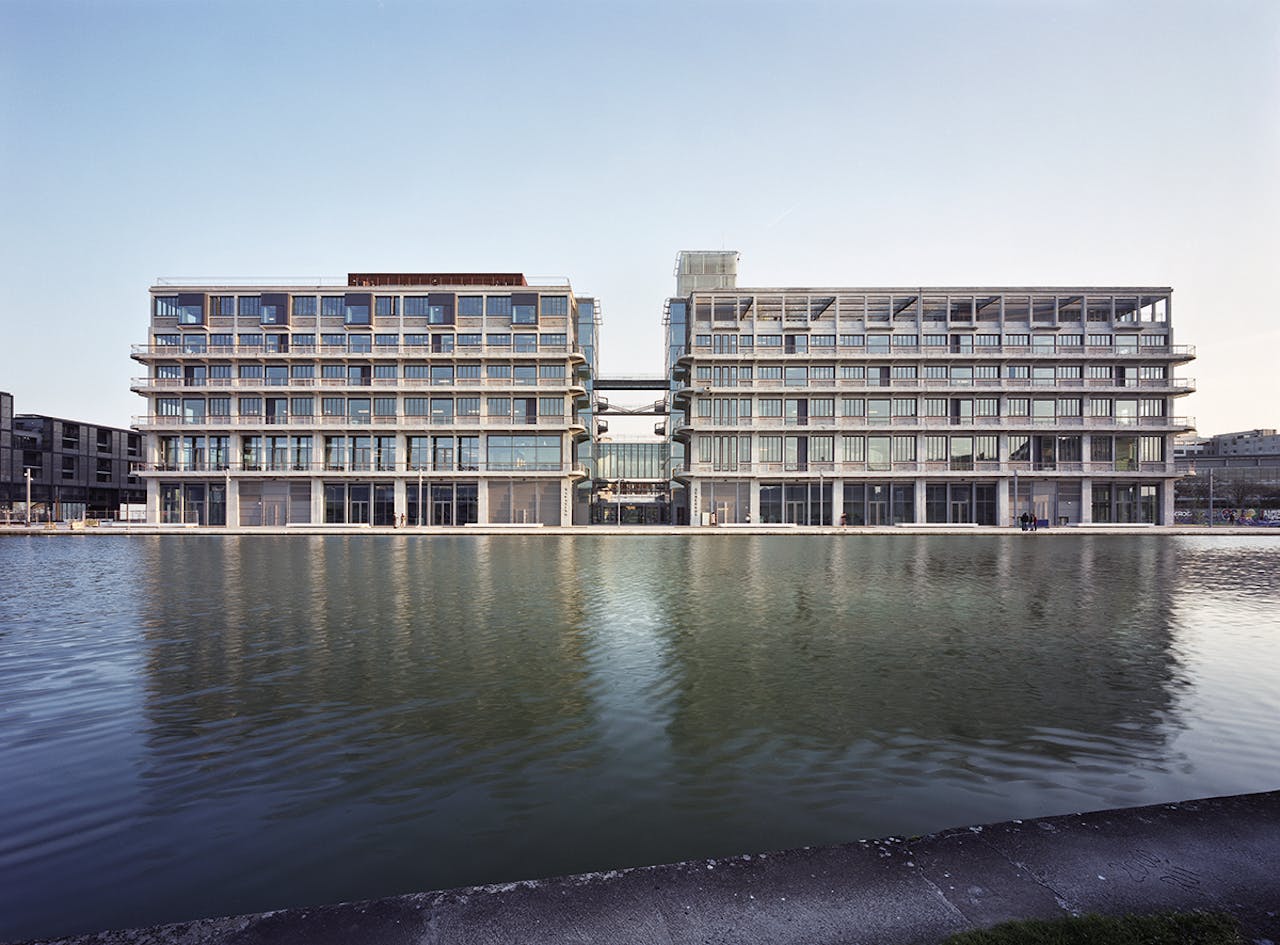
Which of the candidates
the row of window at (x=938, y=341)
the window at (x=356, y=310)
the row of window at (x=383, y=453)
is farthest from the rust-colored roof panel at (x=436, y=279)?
the row of window at (x=938, y=341)

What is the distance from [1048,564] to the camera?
32938 mm

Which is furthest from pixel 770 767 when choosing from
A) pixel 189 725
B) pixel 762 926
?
pixel 189 725

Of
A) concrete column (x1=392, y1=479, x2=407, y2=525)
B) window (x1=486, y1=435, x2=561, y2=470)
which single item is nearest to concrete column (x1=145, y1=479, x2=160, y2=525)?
concrete column (x1=392, y1=479, x2=407, y2=525)

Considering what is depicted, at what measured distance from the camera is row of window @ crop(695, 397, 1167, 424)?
75.7m

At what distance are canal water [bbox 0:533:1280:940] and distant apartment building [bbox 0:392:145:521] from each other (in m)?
98.4

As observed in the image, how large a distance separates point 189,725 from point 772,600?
14.8 m

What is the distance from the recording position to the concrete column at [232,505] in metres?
75.9

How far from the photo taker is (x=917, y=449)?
7569 cm

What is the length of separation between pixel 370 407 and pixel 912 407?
193ft

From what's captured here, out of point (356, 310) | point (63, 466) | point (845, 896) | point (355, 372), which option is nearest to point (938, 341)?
point (356, 310)

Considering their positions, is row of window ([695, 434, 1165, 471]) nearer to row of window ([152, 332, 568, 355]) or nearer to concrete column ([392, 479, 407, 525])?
row of window ([152, 332, 568, 355])

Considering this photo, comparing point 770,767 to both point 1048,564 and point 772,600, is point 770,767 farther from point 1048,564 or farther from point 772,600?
point 1048,564

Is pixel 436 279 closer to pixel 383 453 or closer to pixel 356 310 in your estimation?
pixel 356 310

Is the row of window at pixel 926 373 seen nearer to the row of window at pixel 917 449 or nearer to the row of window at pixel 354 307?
the row of window at pixel 917 449
